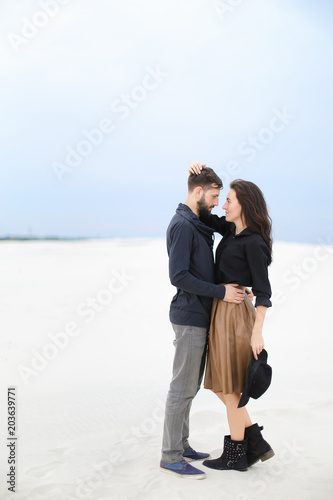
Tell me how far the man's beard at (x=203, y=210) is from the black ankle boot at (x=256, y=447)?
1.34 meters

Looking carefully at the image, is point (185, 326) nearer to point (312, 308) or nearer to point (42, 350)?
point (42, 350)

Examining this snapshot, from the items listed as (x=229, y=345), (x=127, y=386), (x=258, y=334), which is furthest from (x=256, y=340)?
(x=127, y=386)

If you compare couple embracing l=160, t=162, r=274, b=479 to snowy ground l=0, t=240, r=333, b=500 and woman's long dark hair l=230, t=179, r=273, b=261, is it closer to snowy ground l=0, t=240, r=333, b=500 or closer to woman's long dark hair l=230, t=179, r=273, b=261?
woman's long dark hair l=230, t=179, r=273, b=261

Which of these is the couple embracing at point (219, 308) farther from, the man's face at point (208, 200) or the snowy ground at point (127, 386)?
the snowy ground at point (127, 386)

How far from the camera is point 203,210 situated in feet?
10.5

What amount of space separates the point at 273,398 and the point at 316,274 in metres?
5.08

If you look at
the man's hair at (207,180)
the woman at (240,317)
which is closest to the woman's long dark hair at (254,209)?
the woman at (240,317)

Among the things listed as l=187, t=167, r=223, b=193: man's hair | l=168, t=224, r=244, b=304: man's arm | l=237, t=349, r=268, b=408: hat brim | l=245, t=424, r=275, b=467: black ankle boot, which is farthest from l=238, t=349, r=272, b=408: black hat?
l=187, t=167, r=223, b=193: man's hair

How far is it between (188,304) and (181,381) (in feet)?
A: 1.56

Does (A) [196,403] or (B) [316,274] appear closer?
(A) [196,403]

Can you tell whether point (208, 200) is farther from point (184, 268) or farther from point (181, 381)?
point (181, 381)

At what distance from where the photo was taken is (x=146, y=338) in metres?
6.75

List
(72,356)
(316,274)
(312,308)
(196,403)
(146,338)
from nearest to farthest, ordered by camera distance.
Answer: (196,403), (72,356), (146,338), (312,308), (316,274)

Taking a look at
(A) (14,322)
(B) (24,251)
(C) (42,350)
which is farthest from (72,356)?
(B) (24,251)
